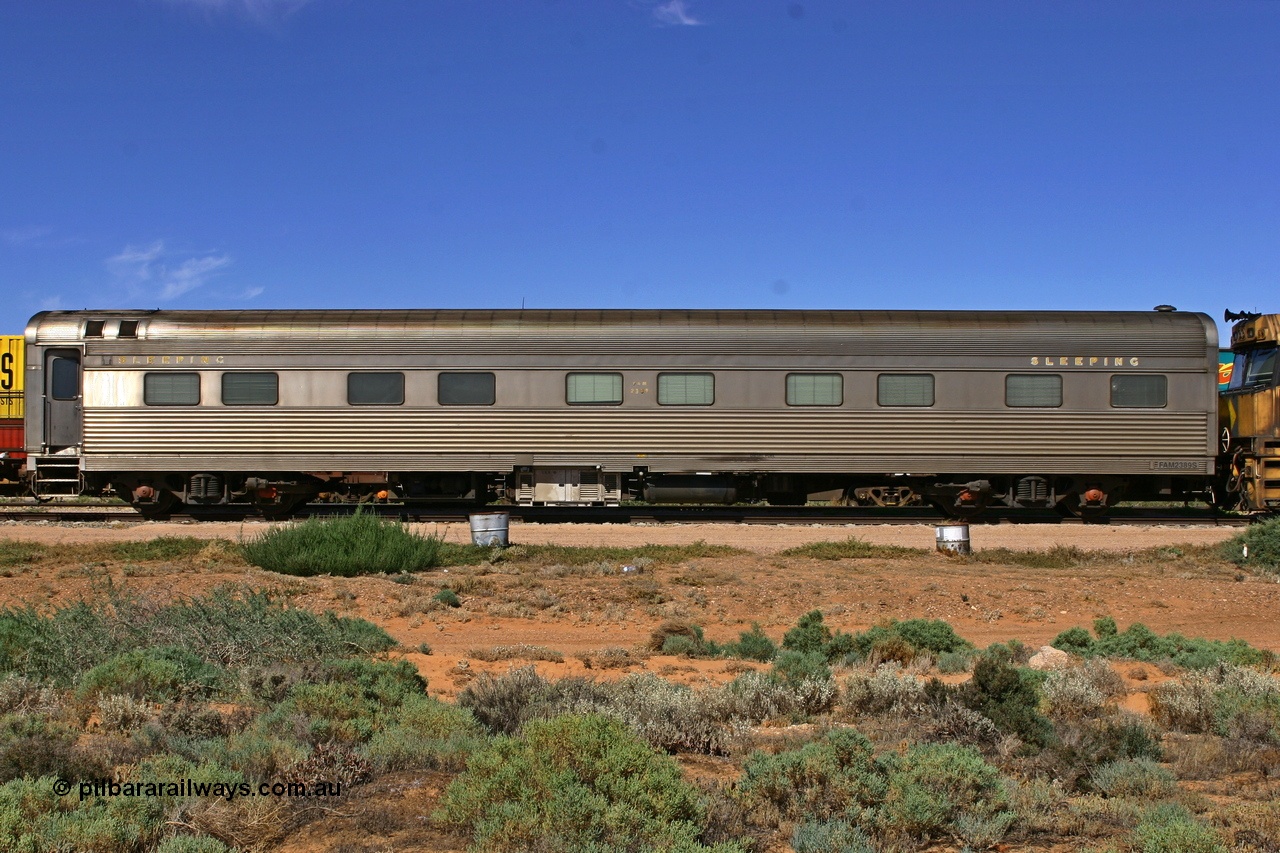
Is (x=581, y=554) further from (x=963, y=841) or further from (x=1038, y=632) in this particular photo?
(x=963, y=841)

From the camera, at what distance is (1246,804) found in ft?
16.5

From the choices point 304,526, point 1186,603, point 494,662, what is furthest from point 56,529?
point 1186,603

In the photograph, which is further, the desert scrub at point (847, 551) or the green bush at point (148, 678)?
the desert scrub at point (847, 551)

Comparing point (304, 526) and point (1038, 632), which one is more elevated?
point (304, 526)

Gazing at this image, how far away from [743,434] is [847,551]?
458 centimetres

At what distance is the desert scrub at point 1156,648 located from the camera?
332 inches

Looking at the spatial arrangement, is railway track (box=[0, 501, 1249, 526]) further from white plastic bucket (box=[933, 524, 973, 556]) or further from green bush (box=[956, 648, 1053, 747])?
green bush (box=[956, 648, 1053, 747])

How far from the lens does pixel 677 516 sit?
20.2m

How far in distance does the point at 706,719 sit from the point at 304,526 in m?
8.86

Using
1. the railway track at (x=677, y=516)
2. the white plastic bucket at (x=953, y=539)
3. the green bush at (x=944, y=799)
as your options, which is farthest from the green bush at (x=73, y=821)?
the railway track at (x=677, y=516)

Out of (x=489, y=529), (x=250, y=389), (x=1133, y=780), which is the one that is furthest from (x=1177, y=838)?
(x=250, y=389)

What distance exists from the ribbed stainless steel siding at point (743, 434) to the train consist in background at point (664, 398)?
3cm

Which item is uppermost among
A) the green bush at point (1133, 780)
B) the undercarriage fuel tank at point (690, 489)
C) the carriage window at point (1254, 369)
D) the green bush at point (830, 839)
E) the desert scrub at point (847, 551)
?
the carriage window at point (1254, 369)

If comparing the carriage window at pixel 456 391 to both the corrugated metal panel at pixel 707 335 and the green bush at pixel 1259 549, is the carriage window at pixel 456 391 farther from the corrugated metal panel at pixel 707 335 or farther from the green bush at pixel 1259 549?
the green bush at pixel 1259 549
